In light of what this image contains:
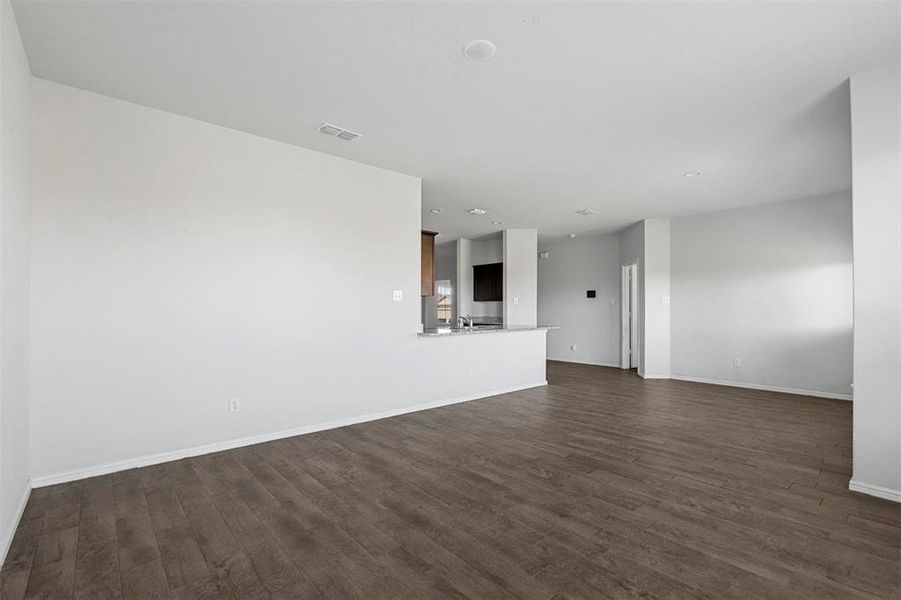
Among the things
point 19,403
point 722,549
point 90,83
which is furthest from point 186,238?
point 722,549

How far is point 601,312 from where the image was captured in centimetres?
872

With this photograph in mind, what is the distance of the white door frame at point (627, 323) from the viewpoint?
26.1ft

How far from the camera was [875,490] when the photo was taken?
2.63 meters

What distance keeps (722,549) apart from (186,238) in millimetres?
3937

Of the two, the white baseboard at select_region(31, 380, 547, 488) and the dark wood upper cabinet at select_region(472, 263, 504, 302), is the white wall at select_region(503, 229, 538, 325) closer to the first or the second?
the dark wood upper cabinet at select_region(472, 263, 504, 302)

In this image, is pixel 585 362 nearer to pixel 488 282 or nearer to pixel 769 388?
pixel 488 282

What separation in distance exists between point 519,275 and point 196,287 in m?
5.71

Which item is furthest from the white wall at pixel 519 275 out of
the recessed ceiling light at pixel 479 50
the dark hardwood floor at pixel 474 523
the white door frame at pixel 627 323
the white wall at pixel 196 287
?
the recessed ceiling light at pixel 479 50

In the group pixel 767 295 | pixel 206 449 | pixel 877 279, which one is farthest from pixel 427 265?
pixel 767 295

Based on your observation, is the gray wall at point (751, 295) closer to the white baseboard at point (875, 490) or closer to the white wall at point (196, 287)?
the white baseboard at point (875, 490)

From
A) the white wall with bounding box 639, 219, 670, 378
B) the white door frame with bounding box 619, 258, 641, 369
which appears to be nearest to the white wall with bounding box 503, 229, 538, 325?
the white door frame with bounding box 619, 258, 641, 369

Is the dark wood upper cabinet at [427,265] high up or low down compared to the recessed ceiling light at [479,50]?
down

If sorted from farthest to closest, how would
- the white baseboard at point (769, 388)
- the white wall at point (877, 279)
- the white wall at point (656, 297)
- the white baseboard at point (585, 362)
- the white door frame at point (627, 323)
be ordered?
the white baseboard at point (585, 362)
the white door frame at point (627, 323)
the white wall at point (656, 297)
the white baseboard at point (769, 388)
the white wall at point (877, 279)

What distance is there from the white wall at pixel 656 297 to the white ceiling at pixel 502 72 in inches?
105
